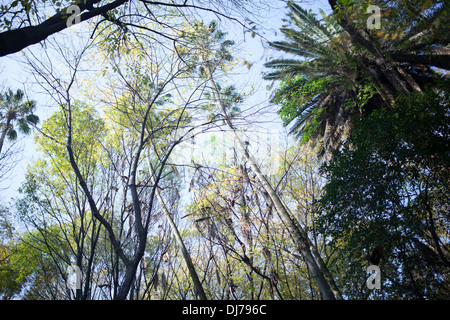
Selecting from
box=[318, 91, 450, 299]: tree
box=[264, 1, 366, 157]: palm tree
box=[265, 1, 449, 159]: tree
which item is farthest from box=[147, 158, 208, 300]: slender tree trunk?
box=[264, 1, 366, 157]: palm tree

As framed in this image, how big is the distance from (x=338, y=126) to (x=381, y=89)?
1.83 m

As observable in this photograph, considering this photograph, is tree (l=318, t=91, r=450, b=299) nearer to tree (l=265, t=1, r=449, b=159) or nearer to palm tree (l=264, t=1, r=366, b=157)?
tree (l=265, t=1, r=449, b=159)

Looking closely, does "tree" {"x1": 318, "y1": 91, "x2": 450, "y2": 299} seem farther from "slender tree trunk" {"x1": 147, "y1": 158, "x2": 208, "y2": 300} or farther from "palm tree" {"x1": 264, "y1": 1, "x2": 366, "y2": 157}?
"palm tree" {"x1": 264, "y1": 1, "x2": 366, "y2": 157}

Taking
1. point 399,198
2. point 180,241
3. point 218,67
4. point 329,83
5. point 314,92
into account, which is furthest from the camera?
point 314,92

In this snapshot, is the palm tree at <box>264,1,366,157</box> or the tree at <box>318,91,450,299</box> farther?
the palm tree at <box>264,1,366,157</box>

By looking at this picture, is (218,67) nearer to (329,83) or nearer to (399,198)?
(399,198)

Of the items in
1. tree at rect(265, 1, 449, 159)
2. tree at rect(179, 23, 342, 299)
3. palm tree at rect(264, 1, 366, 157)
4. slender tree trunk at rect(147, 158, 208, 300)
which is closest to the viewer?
tree at rect(179, 23, 342, 299)

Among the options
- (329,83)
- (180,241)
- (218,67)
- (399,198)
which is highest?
(329,83)

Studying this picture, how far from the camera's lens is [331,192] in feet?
16.2

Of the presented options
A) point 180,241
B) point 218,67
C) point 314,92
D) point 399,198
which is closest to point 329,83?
point 314,92

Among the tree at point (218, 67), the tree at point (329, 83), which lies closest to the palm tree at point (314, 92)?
the tree at point (329, 83)

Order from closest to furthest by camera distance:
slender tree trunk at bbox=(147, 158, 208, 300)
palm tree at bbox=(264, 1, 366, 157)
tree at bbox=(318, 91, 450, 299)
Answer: tree at bbox=(318, 91, 450, 299), slender tree trunk at bbox=(147, 158, 208, 300), palm tree at bbox=(264, 1, 366, 157)

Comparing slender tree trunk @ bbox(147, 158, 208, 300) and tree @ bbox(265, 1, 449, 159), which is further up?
tree @ bbox(265, 1, 449, 159)
